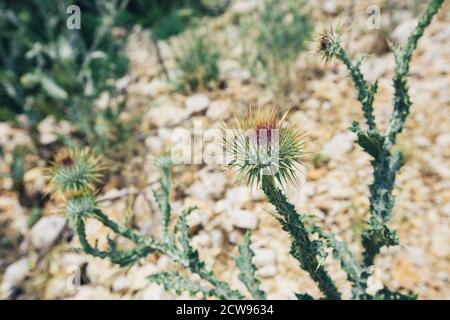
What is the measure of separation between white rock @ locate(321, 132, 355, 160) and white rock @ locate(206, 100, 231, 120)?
0.96 m

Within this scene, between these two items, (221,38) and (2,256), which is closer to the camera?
(2,256)

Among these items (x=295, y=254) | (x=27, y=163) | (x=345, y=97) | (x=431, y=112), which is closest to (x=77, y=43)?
(x=27, y=163)

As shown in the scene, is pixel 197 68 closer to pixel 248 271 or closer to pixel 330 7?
pixel 330 7

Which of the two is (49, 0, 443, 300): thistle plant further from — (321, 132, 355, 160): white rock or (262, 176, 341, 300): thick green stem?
(321, 132, 355, 160): white rock

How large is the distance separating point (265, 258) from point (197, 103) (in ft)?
5.97

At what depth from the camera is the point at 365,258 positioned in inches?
81.1

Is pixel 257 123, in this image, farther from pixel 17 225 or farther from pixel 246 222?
pixel 17 225

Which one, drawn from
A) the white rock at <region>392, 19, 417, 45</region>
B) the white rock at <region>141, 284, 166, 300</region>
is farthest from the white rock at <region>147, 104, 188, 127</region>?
the white rock at <region>392, 19, 417, 45</region>

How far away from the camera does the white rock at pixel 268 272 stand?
271 centimetres

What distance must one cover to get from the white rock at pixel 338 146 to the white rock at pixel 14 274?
241cm

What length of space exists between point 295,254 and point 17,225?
281cm

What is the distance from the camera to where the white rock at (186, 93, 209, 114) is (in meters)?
4.03

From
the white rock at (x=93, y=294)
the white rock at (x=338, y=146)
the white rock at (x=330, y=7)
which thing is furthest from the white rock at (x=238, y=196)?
the white rock at (x=330, y=7)

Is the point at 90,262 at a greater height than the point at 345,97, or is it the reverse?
the point at 345,97
